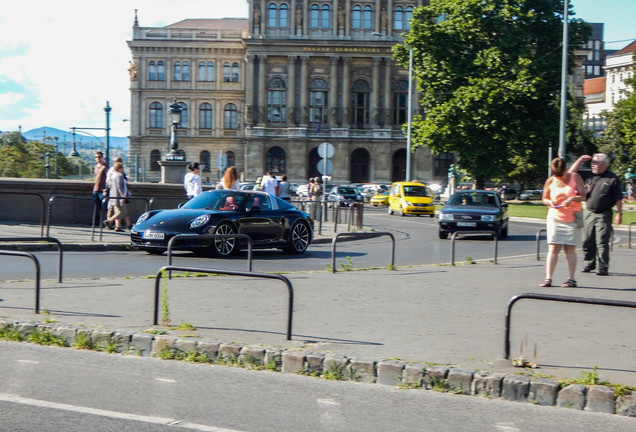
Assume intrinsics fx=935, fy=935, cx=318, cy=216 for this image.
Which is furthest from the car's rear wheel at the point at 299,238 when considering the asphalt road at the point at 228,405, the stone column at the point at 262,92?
the stone column at the point at 262,92

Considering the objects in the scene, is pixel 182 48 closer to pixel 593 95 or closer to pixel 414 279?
pixel 593 95

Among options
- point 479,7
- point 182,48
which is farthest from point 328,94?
point 479,7

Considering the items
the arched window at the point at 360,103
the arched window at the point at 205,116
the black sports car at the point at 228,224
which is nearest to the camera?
the black sports car at the point at 228,224

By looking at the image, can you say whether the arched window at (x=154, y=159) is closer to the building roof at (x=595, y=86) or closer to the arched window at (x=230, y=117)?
the arched window at (x=230, y=117)

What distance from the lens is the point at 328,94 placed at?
96062 millimetres

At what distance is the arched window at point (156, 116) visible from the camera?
10788 centimetres

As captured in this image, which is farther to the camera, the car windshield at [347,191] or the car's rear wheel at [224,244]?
the car windshield at [347,191]

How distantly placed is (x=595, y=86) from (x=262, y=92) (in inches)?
3525

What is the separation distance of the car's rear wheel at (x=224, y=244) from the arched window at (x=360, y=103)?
256 feet

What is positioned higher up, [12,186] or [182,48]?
[182,48]

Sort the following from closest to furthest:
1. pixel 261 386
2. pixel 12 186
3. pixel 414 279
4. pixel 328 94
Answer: pixel 261 386, pixel 414 279, pixel 12 186, pixel 328 94

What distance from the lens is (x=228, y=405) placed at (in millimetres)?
6887

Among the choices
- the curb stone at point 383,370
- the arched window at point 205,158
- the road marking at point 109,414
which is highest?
the arched window at point 205,158

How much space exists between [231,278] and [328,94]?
82988 millimetres
